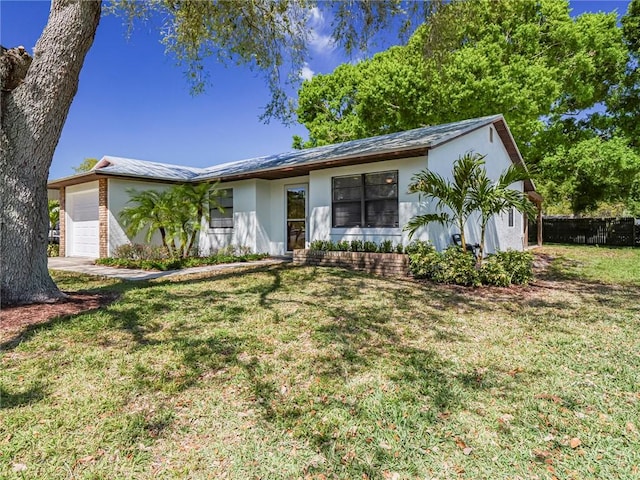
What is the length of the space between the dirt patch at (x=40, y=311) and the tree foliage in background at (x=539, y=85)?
15.9 metres

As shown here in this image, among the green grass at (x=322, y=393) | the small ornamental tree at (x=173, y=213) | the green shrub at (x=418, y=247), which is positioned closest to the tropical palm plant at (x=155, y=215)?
the small ornamental tree at (x=173, y=213)

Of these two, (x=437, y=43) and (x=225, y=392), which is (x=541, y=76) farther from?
(x=225, y=392)

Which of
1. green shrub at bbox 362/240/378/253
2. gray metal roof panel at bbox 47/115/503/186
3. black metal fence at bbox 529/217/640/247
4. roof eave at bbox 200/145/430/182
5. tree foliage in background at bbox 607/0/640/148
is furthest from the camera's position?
tree foliage in background at bbox 607/0/640/148

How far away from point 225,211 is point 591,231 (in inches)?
797

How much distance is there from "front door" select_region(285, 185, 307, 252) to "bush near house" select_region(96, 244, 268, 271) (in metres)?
1.15

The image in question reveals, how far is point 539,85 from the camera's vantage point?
17.8 meters

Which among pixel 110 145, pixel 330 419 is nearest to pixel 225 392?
pixel 330 419

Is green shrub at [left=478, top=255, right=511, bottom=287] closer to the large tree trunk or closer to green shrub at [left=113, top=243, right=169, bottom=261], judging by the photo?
the large tree trunk

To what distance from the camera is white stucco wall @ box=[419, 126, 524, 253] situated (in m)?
9.67

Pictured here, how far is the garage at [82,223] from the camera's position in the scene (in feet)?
46.3

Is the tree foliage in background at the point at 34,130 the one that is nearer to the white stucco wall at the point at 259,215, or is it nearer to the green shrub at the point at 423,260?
the green shrub at the point at 423,260

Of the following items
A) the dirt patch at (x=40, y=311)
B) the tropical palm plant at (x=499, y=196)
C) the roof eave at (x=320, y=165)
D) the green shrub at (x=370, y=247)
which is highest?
the roof eave at (x=320, y=165)

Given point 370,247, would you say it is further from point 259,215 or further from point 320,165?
point 259,215

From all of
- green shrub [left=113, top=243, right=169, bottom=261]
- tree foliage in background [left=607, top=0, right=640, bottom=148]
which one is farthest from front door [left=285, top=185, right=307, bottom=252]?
tree foliage in background [left=607, top=0, right=640, bottom=148]
